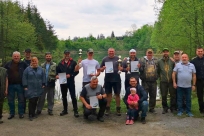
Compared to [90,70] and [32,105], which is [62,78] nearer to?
[90,70]

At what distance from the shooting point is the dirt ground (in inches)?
250

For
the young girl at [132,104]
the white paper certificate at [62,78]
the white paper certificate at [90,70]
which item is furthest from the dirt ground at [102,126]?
the white paper certificate at [90,70]

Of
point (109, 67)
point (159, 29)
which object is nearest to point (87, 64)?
point (109, 67)

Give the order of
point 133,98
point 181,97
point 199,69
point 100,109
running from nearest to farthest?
point 133,98
point 100,109
point 199,69
point 181,97

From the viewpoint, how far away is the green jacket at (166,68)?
818cm

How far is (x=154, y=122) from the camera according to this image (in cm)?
729

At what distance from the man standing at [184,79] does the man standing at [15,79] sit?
15.5ft

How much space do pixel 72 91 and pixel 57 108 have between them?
1.71 meters

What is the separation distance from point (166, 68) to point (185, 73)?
69cm

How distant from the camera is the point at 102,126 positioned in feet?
23.1

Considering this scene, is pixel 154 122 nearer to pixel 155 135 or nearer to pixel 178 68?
pixel 155 135

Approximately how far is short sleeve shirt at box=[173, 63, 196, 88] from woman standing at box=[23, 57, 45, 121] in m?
4.19

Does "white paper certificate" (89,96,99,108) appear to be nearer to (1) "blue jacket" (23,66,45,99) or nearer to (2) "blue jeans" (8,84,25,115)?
(1) "blue jacket" (23,66,45,99)

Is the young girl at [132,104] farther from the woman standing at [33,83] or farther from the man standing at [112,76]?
the woman standing at [33,83]
